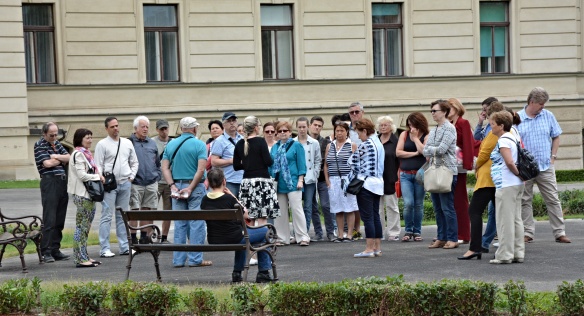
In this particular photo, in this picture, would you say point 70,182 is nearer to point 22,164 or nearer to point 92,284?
point 92,284

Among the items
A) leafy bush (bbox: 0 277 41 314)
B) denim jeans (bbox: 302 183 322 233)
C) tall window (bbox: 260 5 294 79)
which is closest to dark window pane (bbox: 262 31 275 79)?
tall window (bbox: 260 5 294 79)

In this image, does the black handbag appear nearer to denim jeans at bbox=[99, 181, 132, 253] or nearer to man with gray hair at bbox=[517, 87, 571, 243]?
denim jeans at bbox=[99, 181, 132, 253]

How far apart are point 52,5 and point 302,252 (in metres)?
17.5

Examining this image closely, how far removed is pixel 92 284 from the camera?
9.16m

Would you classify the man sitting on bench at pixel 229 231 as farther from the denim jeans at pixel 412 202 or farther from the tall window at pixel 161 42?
the tall window at pixel 161 42

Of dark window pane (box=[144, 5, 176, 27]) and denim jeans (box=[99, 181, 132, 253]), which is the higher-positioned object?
dark window pane (box=[144, 5, 176, 27])

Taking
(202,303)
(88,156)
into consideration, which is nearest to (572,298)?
(202,303)

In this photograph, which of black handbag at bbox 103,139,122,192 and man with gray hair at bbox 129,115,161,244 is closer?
black handbag at bbox 103,139,122,192

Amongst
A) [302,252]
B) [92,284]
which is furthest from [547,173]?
[92,284]

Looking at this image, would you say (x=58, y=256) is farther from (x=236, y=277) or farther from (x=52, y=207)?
(x=236, y=277)

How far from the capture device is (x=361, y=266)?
1249 centimetres

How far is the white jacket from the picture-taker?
13.6 metres

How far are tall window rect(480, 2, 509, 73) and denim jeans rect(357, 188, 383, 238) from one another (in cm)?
2094

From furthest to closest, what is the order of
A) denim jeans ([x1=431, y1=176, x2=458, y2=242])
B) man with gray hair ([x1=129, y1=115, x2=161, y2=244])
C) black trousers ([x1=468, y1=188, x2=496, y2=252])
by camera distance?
man with gray hair ([x1=129, y1=115, x2=161, y2=244]) < denim jeans ([x1=431, y1=176, x2=458, y2=242]) < black trousers ([x1=468, y1=188, x2=496, y2=252])
